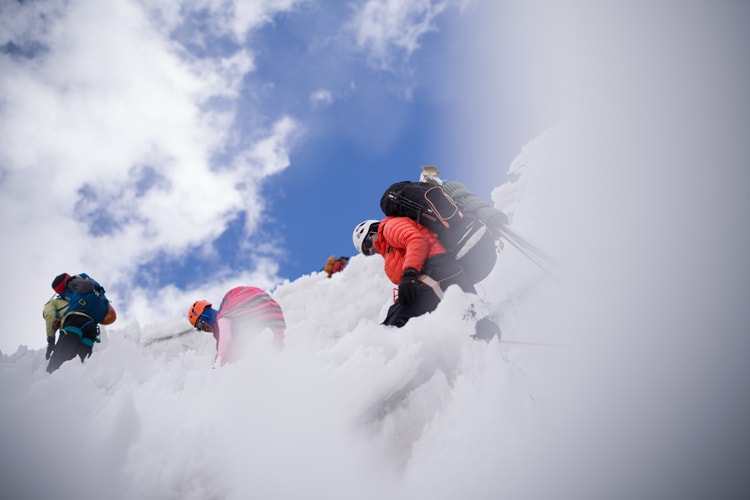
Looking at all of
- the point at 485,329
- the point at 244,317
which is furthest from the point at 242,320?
the point at 485,329

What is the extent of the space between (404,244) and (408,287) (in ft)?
1.20

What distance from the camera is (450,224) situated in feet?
9.73

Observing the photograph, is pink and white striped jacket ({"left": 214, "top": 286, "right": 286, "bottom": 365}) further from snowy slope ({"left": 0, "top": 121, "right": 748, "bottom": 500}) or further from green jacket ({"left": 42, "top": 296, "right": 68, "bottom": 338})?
green jacket ({"left": 42, "top": 296, "right": 68, "bottom": 338})

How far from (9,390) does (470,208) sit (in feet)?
9.11

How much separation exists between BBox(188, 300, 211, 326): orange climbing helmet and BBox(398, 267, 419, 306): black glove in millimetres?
2100

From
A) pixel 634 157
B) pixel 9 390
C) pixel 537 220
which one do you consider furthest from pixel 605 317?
pixel 537 220

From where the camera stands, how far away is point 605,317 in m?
1.94

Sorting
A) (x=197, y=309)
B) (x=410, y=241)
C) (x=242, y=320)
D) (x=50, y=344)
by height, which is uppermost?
(x=50, y=344)

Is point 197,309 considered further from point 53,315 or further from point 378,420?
point 378,420

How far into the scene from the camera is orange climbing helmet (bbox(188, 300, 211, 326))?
150 inches

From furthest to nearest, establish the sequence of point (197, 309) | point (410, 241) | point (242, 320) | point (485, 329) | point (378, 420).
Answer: point (197, 309) < point (242, 320) < point (410, 241) < point (485, 329) < point (378, 420)

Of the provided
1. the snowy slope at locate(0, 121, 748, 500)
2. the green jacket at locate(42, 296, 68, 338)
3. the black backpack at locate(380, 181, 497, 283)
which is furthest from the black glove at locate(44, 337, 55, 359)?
the black backpack at locate(380, 181, 497, 283)

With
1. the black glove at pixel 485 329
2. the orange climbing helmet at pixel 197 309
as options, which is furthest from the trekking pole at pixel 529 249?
the orange climbing helmet at pixel 197 309

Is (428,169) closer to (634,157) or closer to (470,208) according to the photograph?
(470,208)
